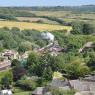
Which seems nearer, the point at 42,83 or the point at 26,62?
the point at 42,83

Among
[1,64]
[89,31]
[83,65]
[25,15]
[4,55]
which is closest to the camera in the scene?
[83,65]

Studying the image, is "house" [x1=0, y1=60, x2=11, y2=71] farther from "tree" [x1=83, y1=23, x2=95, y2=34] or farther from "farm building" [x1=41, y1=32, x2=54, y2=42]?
"tree" [x1=83, y1=23, x2=95, y2=34]

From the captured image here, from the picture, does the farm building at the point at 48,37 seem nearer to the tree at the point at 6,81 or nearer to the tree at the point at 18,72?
the tree at the point at 18,72

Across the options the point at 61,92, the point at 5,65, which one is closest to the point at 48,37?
the point at 5,65

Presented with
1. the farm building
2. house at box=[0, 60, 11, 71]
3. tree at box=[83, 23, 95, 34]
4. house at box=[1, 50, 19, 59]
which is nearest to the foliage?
house at box=[0, 60, 11, 71]

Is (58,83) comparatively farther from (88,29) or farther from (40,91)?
(88,29)

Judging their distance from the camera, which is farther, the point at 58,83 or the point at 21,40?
the point at 21,40

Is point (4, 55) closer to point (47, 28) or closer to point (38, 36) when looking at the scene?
point (38, 36)

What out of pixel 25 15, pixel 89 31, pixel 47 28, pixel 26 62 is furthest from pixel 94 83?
pixel 25 15

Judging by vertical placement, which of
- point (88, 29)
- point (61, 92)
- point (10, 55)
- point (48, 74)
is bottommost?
point (88, 29)

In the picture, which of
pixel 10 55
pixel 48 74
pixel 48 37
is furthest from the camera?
pixel 48 37

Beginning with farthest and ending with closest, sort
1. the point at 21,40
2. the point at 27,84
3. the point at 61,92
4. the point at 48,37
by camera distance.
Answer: the point at 48,37
the point at 21,40
the point at 27,84
the point at 61,92
